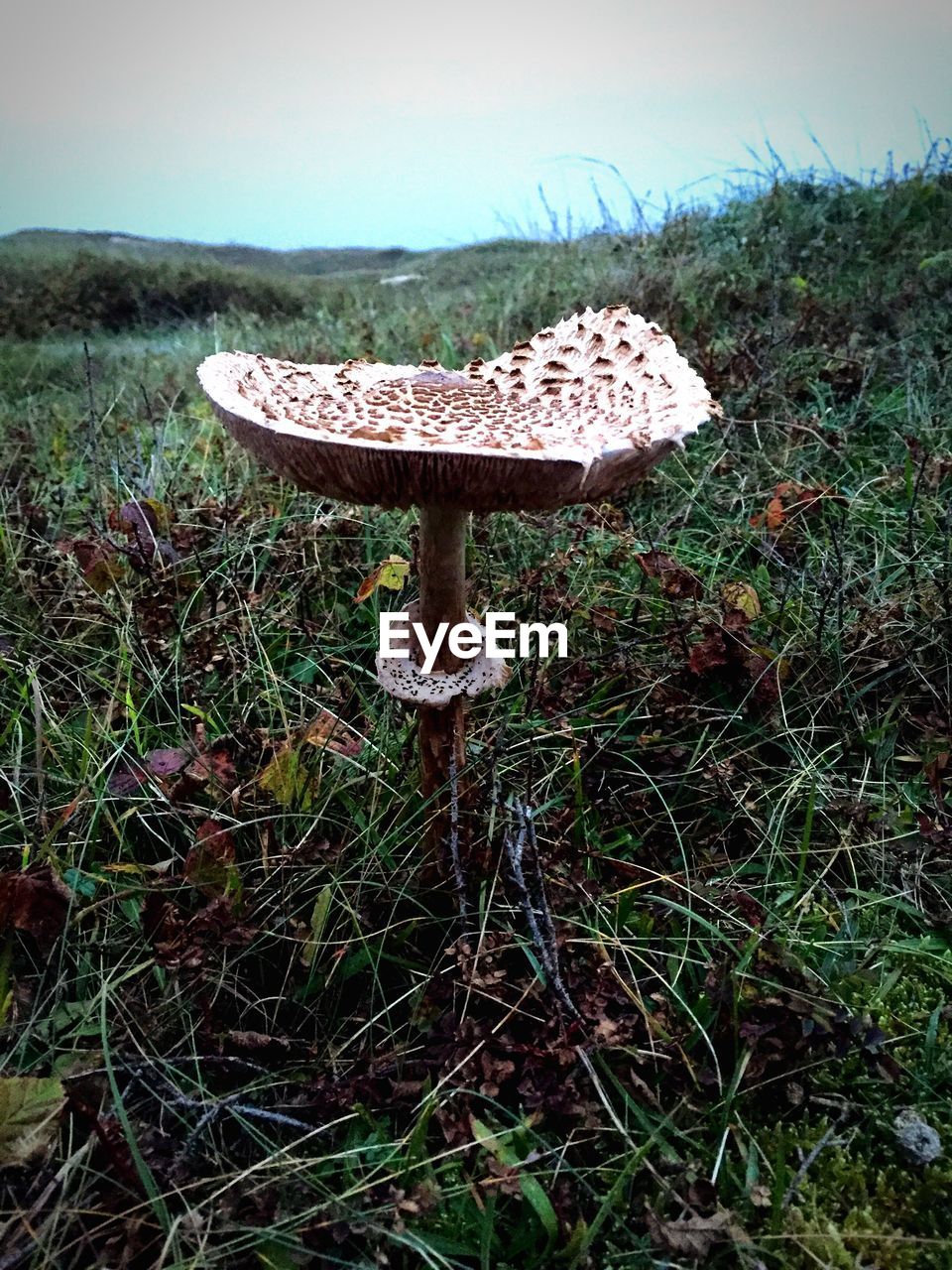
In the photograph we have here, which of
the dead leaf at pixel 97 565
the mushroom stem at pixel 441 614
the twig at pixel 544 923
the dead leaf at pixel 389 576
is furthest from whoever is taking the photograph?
the dead leaf at pixel 97 565

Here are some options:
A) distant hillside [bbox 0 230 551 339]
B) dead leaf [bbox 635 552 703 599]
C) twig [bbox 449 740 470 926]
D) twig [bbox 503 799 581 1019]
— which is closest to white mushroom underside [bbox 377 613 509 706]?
twig [bbox 449 740 470 926]

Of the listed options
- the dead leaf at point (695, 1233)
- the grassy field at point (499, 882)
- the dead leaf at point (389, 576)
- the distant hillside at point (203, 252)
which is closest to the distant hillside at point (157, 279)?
the distant hillside at point (203, 252)

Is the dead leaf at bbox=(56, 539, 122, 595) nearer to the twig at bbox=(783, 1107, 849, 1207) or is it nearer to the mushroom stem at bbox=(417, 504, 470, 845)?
the mushroom stem at bbox=(417, 504, 470, 845)

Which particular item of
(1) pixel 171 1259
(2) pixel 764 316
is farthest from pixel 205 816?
(2) pixel 764 316

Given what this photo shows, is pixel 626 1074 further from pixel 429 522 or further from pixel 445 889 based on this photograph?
pixel 429 522

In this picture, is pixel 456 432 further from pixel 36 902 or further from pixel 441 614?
pixel 36 902

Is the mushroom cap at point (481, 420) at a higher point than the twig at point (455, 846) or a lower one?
higher

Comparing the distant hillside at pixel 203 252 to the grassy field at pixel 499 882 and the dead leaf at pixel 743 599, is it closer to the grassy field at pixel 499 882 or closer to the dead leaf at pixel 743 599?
the grassy field at pixel 499 882
